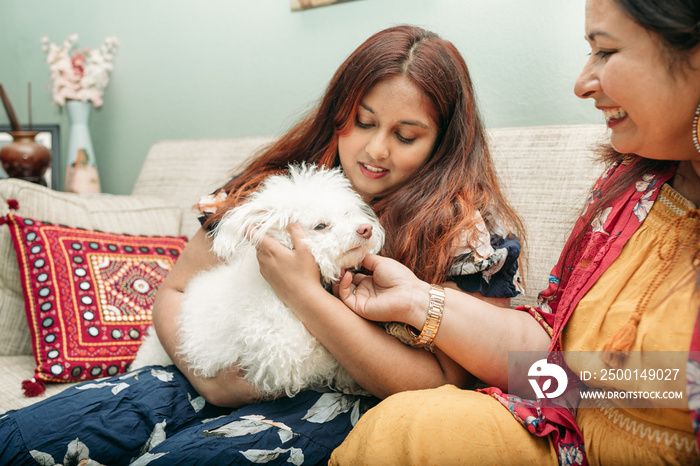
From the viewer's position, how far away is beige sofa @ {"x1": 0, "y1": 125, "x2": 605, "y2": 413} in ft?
4.66

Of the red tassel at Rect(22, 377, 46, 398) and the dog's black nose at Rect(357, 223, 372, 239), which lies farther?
the red tassel at Rect(22, 377, 46, 398)

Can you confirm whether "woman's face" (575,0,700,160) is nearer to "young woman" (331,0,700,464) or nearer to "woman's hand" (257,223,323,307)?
"young woman" (331,0,700,464)

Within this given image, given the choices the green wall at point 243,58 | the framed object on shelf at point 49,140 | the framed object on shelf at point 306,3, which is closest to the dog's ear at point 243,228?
the green wall at point 243,58

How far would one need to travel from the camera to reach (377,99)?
49.1 inches

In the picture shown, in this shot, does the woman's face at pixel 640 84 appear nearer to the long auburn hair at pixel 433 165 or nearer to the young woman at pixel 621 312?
the young woman at pixel 621 312

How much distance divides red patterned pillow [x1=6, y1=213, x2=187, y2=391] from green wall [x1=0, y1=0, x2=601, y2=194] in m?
0.93

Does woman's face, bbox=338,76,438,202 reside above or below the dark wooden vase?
above

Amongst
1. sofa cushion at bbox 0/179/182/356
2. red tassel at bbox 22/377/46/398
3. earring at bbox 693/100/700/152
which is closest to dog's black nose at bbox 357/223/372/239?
earring at bbox 693/100/700/152

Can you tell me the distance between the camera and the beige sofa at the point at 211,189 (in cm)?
142

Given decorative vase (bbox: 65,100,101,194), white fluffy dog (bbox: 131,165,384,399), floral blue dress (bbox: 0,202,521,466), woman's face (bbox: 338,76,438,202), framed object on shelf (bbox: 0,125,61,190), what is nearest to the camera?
floral blue dress (bbox: 0,202,521,466)

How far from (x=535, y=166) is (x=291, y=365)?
0.92m

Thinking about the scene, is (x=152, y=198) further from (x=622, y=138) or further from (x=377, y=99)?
(x=622, y=138)

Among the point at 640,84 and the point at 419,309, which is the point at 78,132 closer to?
the point at 419,309

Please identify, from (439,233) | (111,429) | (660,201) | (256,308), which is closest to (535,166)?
(439,233)
